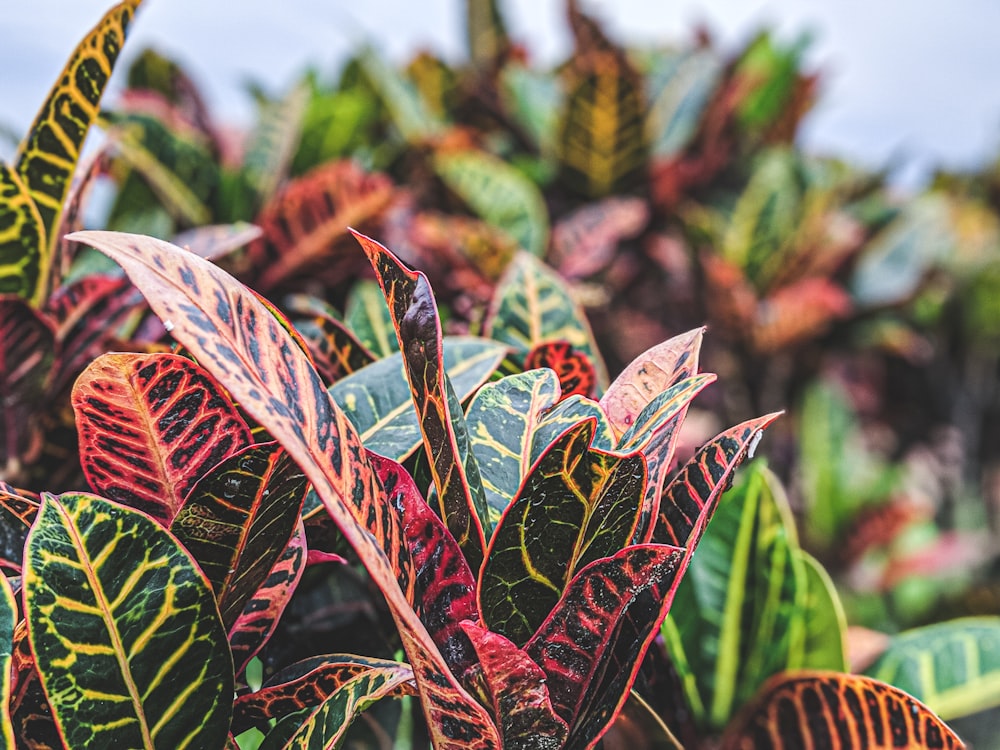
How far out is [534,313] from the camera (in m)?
0.85

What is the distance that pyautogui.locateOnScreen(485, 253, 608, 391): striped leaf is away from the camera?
2.73 feet

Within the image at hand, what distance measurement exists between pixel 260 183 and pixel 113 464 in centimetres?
95

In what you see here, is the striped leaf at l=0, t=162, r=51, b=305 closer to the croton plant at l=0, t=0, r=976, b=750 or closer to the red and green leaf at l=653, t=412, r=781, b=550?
the croton plant at l=0, t=0, r=976, b=750

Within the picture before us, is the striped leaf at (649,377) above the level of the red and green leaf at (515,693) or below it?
above

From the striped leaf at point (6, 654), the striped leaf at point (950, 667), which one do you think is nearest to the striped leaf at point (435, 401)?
the striped leaf at point (6, 654)

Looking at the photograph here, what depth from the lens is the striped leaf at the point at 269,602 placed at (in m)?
0.53

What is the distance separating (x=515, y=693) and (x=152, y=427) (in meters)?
0.27

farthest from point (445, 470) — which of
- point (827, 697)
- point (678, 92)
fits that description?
point (678, 92)

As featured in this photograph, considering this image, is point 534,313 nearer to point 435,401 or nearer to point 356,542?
point 435,401

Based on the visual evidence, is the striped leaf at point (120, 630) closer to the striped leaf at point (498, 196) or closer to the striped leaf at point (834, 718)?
the striped leaf at point (834, 718)

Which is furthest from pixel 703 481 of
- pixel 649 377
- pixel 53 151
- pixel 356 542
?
pixel 53 151

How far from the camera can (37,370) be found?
0.77 meters

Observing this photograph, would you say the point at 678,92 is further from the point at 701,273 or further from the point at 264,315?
the point at 264,315

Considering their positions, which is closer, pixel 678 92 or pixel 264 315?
pixel 264 315
